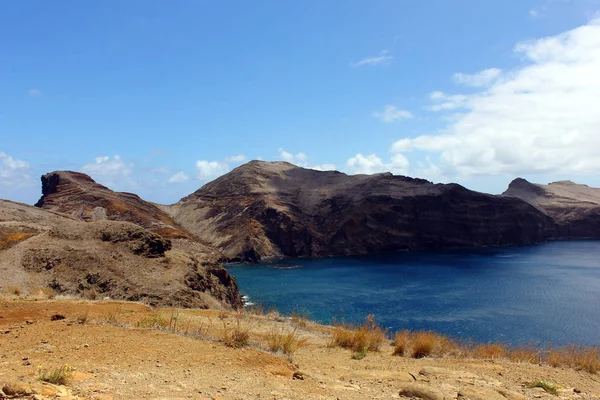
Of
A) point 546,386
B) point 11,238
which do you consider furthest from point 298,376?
point 11,238

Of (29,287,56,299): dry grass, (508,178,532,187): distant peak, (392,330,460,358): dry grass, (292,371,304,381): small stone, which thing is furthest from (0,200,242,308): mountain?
(508,178,532,187): distant peak

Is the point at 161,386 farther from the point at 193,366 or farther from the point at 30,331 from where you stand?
the point at 30,331

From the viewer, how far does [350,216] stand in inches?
4454

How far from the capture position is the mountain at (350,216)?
108 meters

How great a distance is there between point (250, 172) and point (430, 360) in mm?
121255

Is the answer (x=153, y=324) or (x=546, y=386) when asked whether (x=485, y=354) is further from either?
(x=153, y=324)

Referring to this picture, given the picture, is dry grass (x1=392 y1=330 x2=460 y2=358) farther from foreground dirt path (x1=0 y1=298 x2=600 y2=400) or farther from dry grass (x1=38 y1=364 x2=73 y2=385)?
dry grass (x1=38 y1=364 x2=73 y2=385)

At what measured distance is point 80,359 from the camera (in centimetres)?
804

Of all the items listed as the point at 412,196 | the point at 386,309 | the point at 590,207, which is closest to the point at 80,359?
the point at 386,309

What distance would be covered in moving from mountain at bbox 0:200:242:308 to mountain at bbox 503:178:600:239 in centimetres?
13470

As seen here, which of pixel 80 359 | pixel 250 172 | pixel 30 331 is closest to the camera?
pixel 80 359

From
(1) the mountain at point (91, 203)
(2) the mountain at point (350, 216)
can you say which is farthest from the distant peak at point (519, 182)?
(1) the mountain at point (91, 203)

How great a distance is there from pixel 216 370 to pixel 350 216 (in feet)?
347

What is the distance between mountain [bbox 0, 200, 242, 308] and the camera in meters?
27.1
